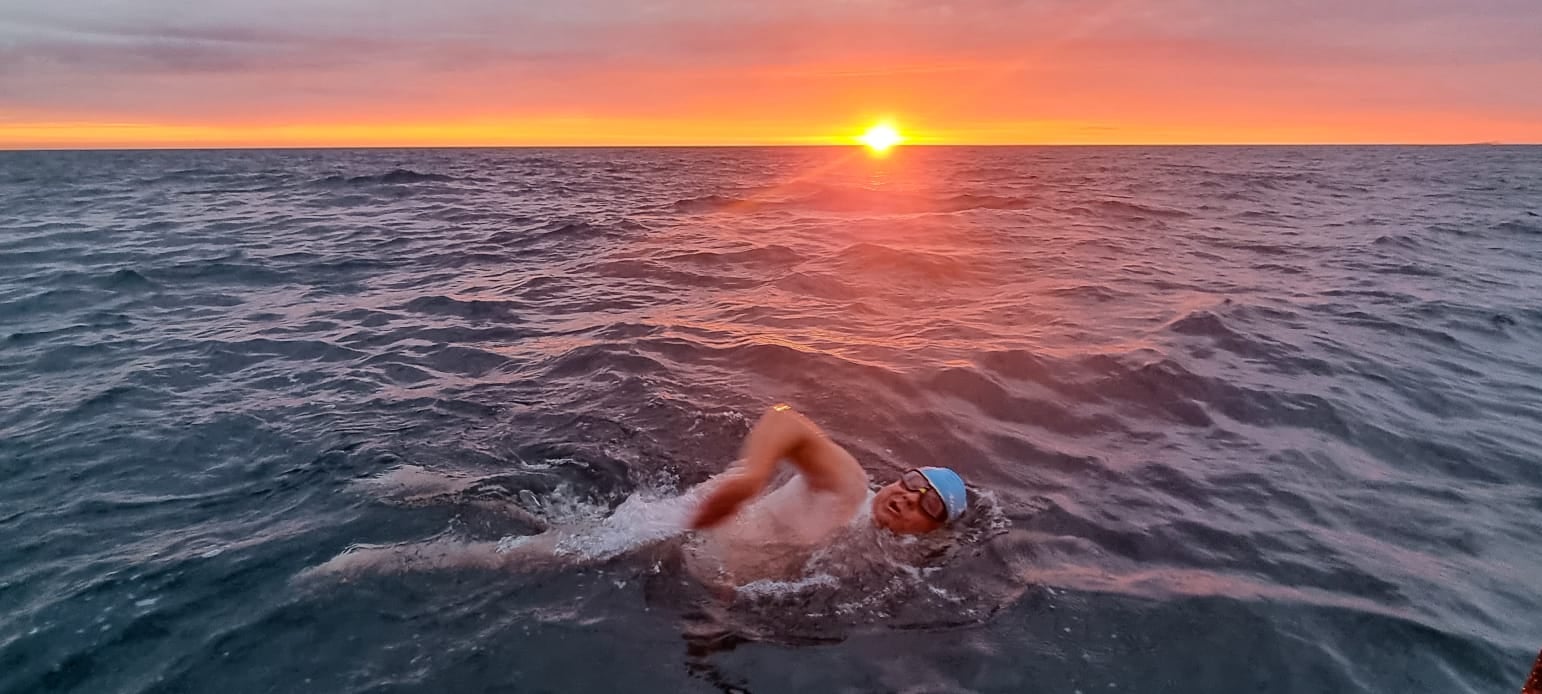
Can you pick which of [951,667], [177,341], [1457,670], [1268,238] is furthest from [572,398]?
[1268,238]

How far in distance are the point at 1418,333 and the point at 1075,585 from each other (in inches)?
382

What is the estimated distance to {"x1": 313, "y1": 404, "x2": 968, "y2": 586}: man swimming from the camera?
5500mm

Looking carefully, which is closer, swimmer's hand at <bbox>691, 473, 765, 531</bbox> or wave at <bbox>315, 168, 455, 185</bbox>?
swimmer's hand at <bbox>691, 473, 765, 531</bbox>

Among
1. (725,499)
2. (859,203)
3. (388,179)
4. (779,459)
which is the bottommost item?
(725,499)

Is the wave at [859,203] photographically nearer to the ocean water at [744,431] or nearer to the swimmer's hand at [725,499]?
the ocean water at [744,431]

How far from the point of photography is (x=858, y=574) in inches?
219

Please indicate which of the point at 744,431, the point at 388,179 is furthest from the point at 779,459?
the point at 388,179

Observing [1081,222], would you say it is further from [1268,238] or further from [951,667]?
[951,667]

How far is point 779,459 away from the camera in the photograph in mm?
5219

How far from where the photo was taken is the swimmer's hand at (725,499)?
5.12 metres

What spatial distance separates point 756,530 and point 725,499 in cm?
41

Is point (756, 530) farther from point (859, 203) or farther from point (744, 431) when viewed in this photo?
point (859, 203)

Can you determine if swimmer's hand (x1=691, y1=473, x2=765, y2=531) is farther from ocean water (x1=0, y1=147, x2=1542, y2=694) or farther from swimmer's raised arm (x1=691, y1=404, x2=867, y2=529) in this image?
ocean water (x1=0, y1=147, x2=1542, y2=694)

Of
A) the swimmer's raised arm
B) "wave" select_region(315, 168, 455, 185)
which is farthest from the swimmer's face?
"wave" select_region(315, 168, 455, 185)
